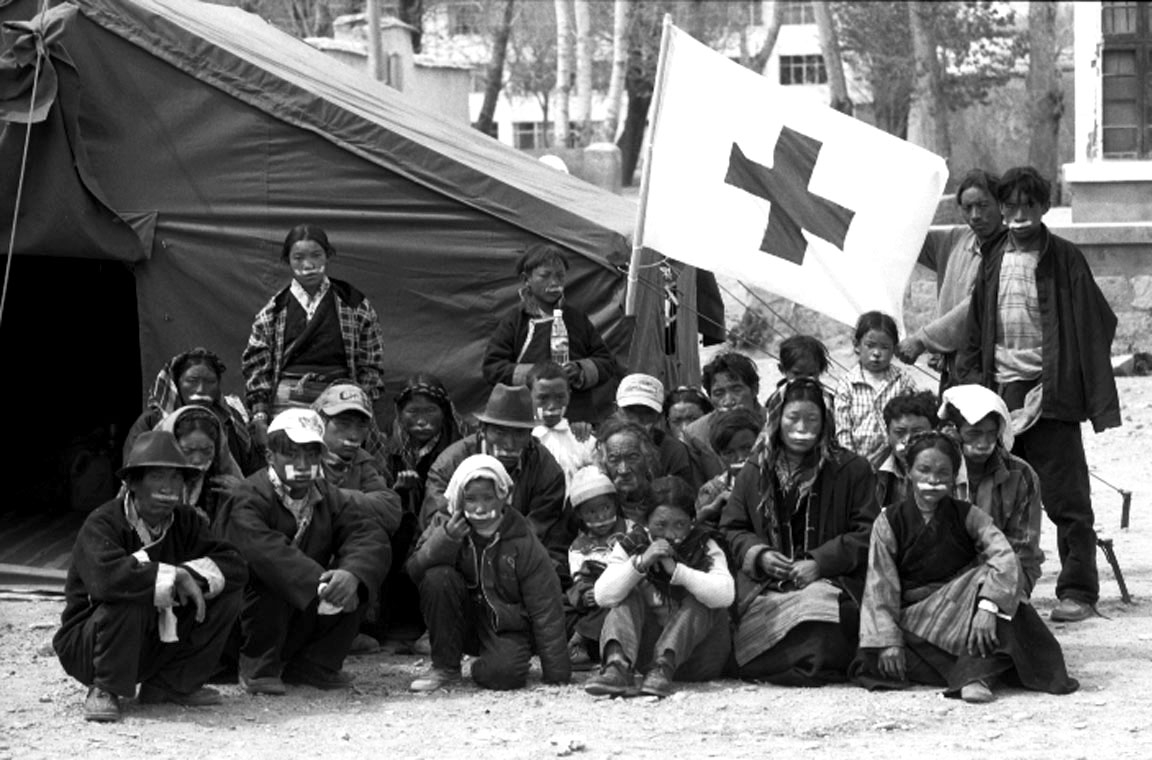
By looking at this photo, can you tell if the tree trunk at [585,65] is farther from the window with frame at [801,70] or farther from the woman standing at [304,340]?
the window with frame at [801,70]

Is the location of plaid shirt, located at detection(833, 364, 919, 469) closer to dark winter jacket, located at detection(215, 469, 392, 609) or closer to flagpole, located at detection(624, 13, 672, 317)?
flagpole, located at detection(624, 13, 672, 317)

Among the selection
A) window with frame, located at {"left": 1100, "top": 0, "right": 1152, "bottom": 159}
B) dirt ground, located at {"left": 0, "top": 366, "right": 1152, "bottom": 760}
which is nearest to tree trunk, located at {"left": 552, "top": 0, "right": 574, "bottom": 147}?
window with frame, located at {"left": 1100, "top": 0, "right": 1152, "bottom": 159}

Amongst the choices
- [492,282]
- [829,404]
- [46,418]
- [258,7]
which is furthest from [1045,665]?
[258,7]

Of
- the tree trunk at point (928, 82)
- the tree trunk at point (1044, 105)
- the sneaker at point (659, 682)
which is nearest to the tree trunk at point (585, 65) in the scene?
the tree trunk at point (928, 82)

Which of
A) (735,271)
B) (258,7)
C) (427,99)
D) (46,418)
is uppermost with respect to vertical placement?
(258,7)

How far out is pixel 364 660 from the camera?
23.3 ft

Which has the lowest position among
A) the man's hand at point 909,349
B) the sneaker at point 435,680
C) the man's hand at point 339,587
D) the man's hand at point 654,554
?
the sneaker at point 435,680

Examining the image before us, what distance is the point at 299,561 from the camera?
21.0 feet

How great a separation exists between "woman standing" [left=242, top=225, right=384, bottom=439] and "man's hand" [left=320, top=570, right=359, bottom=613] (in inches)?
53.3

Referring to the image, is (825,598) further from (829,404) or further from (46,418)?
(46,418)

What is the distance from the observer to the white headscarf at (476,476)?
6527mm

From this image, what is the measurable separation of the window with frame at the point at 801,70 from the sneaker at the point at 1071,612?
46.0 metres

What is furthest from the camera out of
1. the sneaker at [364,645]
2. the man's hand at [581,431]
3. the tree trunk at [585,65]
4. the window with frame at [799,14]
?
the window with frame at [799,14]

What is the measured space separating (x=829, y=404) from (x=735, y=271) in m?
1.13
